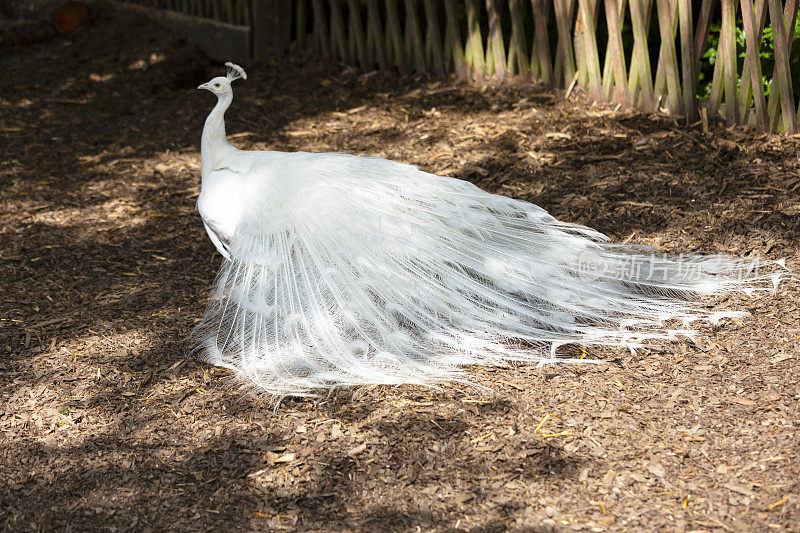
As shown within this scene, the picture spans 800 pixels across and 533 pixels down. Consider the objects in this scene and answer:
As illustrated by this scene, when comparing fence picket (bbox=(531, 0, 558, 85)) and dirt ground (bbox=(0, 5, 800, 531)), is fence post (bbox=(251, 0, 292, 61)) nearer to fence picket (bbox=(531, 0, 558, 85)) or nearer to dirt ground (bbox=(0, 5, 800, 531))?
dirt ground (bbox=(0, 5, 800, 531))

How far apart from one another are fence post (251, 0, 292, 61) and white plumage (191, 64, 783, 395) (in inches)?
167

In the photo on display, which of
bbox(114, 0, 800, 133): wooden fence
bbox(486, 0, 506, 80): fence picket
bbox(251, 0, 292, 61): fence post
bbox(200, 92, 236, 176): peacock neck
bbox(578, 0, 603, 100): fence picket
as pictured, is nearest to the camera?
bbox(200, 92, 236, 176): peacock neck

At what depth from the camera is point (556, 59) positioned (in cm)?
624

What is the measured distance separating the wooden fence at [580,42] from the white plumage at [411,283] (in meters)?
1.88

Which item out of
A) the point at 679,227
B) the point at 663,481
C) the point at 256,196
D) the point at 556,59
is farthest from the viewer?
the point at 556,59

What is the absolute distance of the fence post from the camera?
785cm

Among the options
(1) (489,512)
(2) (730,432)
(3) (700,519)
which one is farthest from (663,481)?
(1) (489,512)

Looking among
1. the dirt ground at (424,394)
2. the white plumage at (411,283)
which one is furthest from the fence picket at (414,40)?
the white plumage at (411,283)

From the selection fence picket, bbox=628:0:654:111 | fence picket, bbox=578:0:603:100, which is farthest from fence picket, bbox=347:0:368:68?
fence picket, bbox=628:0:654:111

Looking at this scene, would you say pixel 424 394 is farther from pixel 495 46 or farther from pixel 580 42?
pixel 495 46

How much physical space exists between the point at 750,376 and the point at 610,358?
593 millimetres

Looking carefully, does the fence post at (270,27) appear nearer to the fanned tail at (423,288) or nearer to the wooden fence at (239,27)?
the wooden fence at (239,27)

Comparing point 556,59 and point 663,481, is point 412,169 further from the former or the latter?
point 556,59

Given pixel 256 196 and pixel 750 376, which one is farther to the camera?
pixel 256 196
